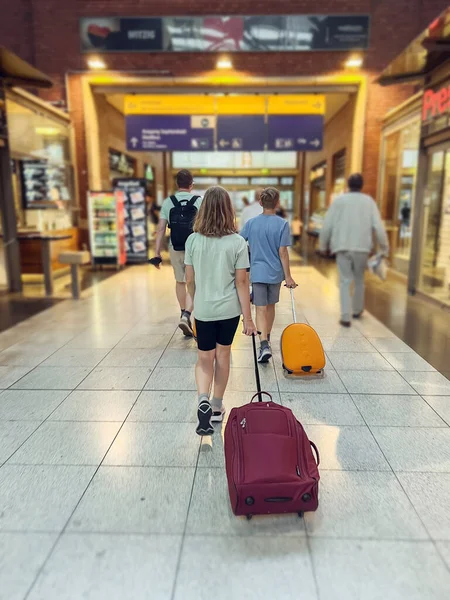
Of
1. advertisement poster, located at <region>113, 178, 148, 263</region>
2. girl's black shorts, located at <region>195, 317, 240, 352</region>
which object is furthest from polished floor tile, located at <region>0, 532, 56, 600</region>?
advertisement poster, located at <region>113, 178, 148, 263</region>

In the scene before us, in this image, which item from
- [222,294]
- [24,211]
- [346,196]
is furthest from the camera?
[24,211]

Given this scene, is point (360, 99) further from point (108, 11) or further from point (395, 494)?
point (395, 494)

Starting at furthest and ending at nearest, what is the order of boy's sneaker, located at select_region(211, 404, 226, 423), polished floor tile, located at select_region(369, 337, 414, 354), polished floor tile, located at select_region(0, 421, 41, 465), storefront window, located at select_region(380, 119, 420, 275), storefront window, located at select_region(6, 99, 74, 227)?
storefront window, located at select_region(380, 119, 420, 275), storefront window, located at select_region(6, 99, 74, 227), polished floor tile, located at select_region(369, 337, 414, 354), boy's sneaker, located at select_region(211, 404, 226, 423), polished floor tile, located at select_region(0, 421, 41, 465)

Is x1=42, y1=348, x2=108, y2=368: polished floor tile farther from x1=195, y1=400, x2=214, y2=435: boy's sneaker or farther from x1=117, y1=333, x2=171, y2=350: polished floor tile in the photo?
x1=195, y1=400, x2=214, y2=435: boy's sneaker

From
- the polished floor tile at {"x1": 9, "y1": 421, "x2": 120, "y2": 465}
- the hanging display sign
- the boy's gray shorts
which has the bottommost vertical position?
the polished floor tile at {"x1": 9, "y1": 421, "x2": 120, "y2": 465}

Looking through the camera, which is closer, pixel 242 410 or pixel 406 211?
pixel 242 410

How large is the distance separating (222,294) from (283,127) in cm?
889

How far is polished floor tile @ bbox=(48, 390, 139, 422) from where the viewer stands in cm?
322

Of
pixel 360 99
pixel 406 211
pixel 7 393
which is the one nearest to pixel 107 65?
pixel 360 99

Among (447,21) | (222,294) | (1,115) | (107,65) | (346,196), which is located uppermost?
(107,65)

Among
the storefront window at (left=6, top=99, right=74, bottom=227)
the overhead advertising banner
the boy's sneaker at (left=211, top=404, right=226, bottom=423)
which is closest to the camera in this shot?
the boy's sneaker at (left=211, top=404, right=226, bottom=423)

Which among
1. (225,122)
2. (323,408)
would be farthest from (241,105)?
(323,408)

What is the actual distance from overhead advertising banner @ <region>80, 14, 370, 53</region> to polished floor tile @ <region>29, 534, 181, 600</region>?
10324mm

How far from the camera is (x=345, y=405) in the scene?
3.39 meters
